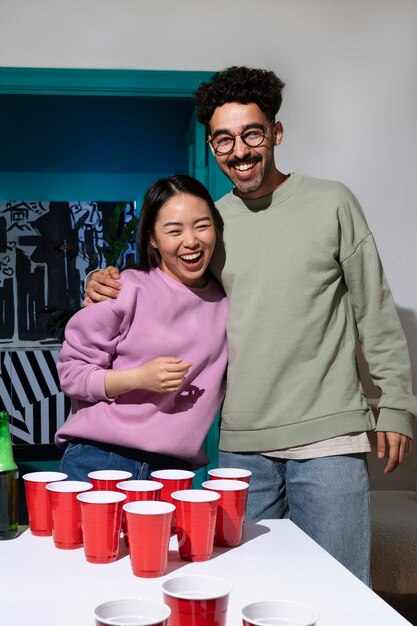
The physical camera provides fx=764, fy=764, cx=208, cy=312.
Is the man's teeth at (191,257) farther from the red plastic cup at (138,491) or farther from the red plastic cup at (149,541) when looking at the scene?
the red plastic cup at (149,541)

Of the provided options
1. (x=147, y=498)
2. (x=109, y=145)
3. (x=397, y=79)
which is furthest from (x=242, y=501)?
(x=109, y=145)

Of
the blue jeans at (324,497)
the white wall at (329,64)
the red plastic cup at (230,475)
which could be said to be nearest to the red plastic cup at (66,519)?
the red plastic cup at (230,475)

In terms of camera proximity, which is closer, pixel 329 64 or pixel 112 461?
pixel 112 461

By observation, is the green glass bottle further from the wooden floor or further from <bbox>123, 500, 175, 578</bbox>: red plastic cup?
the wooden floor

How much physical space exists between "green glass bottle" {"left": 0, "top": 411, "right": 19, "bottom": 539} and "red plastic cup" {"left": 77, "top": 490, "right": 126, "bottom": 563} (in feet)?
0.66

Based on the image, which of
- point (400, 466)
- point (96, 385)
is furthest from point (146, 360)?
point (400, 466)

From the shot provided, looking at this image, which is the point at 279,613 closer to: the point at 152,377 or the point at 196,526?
the point at 196,526

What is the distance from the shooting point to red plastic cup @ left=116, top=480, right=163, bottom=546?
1280 mm

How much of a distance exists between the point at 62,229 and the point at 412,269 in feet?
9.84

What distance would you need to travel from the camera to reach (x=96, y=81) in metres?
2.99

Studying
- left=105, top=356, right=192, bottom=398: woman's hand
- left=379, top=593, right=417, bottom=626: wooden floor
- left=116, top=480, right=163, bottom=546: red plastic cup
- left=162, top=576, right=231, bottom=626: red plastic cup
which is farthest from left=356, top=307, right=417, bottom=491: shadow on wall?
left=162, top=576, right=231, bottom=626: red plastic cup

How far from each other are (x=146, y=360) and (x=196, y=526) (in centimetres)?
60

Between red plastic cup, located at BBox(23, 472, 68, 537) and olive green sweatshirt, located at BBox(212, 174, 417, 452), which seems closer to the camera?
red plastic cup, located at BBox(23, 472, 68, 537)

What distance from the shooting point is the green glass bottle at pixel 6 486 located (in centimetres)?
133
